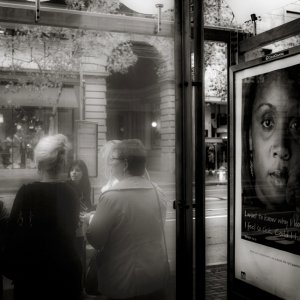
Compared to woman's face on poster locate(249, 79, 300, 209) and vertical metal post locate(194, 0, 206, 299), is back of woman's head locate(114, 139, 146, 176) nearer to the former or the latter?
vertical metal post locate(194, 0, 206, 299)

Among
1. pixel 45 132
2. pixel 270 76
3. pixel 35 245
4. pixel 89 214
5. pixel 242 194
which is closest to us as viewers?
pixel 45 132

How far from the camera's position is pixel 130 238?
271 cm

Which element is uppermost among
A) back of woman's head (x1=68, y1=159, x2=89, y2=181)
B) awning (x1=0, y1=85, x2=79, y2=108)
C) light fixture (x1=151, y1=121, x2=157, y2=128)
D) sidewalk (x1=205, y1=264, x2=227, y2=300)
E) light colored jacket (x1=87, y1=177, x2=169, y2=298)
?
awning (x1=0, y1=85, x2=79, y2=108)

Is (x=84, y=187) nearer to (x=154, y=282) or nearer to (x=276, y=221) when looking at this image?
(x=154, y=282)

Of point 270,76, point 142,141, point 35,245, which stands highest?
point 270,76

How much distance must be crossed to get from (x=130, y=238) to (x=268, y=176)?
1.20m

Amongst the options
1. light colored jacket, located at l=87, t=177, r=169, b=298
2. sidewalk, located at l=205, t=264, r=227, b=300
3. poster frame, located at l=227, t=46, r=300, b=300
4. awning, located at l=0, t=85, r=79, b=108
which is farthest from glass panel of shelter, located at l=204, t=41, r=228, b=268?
awning, located at l=0, t=85, r=79, b=108

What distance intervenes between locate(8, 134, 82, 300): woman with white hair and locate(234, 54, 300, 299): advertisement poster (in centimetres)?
140

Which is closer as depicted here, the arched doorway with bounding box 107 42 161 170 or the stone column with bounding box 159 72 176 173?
the arched doorway with bounding box 107 42 161 170

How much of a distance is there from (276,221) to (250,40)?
1.41m

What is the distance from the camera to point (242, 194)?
11.4 ft

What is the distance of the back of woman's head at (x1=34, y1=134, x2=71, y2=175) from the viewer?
8.01 feet

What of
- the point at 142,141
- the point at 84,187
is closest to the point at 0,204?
the point at 84,187

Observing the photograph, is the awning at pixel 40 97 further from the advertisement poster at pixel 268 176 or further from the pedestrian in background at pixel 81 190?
the advertisement poster at pixel 268 176
